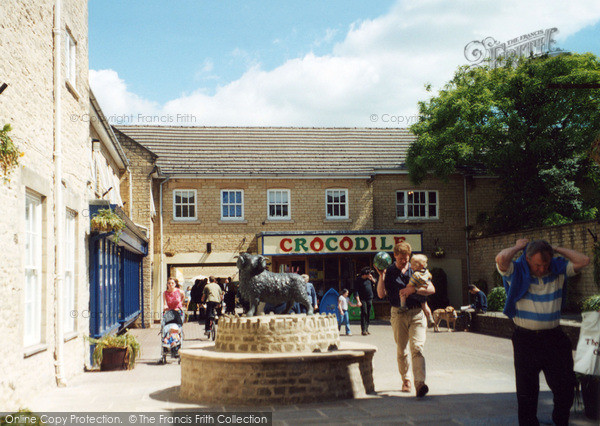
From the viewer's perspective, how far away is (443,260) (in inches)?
1168

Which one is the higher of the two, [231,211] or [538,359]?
[231,211]

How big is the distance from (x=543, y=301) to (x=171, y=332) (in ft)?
31.4

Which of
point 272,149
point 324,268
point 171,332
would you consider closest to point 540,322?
point 171,332

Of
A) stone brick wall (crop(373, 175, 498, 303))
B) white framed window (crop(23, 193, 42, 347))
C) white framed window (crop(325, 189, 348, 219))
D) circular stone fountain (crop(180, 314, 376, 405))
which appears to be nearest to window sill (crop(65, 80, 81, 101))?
white framed window (crop(23, 193, 42, 347))

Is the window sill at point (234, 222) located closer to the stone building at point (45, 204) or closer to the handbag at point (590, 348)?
the stone building at point (45, 204)

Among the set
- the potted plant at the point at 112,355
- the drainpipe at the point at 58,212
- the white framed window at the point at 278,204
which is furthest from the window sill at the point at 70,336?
the white framed window at the point at 278,204

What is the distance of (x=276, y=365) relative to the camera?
807 cm

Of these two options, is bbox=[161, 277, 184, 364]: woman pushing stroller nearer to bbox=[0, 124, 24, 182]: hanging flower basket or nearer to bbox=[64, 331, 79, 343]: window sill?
bbox=[64, 331, 79, 343]: window sill

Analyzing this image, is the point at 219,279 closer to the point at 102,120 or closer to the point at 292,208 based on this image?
the point at 292,208

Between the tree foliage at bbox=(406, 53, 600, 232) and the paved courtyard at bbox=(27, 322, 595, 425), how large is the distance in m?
13.2

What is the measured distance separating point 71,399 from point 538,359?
20.7 ft

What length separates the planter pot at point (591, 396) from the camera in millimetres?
6828

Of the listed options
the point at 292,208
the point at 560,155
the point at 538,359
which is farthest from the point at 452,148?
the point at 538,359

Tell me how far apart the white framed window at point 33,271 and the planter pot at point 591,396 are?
7.22m
